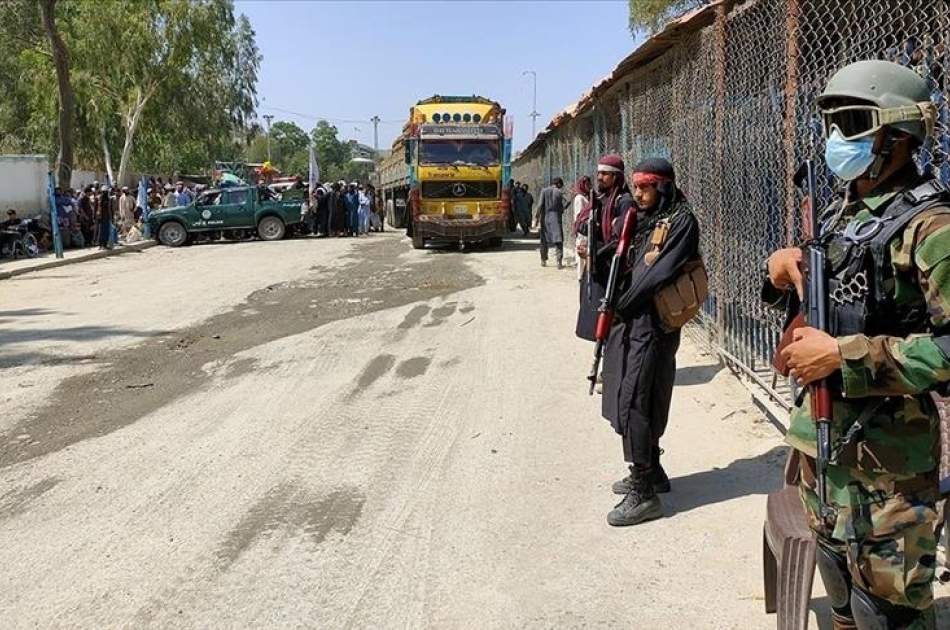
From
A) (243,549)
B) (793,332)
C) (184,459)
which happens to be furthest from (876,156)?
(184,459)

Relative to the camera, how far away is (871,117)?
194cm

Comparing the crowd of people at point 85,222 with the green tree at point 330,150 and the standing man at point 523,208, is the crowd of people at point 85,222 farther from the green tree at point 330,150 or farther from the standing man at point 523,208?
the green tree at point 330,150

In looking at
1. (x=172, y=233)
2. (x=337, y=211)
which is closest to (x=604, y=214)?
(x=172, y=233)

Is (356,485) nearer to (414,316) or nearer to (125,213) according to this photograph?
(414,316)

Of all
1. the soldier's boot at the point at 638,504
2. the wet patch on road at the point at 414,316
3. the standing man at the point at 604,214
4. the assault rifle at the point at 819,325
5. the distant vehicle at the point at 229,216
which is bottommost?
the soldier's boot at the point at 638,504

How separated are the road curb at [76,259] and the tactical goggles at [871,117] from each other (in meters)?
16.4

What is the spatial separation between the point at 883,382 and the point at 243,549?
9.20 feet

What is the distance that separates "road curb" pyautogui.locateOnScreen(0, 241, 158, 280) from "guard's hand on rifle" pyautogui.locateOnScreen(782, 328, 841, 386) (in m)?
16.3

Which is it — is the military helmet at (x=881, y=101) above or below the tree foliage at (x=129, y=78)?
below

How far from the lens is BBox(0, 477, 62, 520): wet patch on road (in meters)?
4.21

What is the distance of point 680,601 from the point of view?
3131mm

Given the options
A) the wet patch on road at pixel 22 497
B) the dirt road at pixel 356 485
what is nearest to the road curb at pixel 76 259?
the dirt road at pixel 356 485

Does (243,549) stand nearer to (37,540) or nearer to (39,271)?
(37,540)

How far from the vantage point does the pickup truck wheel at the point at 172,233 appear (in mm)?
22828
